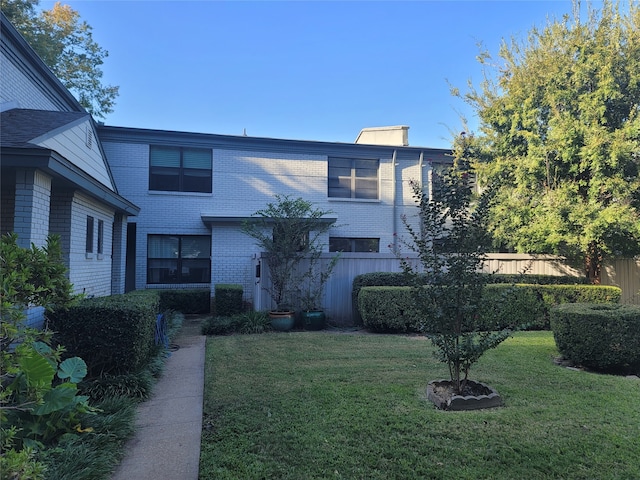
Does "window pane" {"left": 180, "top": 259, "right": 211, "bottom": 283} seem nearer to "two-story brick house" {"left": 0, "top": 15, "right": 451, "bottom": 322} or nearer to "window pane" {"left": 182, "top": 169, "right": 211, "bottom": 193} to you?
"two-story brick house" {"left": 0, "top": 15, "right": 451, "bottom": 322}

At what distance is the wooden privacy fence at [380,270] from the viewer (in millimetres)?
10125

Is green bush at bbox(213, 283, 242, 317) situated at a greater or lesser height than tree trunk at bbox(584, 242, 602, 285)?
lesser

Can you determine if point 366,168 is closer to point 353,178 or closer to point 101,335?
point 353,178

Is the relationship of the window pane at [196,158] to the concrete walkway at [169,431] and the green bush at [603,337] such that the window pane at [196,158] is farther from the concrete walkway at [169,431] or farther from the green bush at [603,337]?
the green bush at [603,337]

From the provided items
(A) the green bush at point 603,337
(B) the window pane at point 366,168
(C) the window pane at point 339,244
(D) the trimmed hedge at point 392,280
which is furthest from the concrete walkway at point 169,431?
(B) the window pane at point 366,168

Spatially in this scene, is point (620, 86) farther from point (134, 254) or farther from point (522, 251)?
point (134, 254)

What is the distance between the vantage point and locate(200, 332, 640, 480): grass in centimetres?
291

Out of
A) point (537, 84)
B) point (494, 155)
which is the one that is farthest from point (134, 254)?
point (537, 84)

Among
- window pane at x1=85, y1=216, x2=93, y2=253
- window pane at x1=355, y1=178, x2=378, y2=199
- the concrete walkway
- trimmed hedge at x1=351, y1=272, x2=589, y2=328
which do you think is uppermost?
window pane at x1=355, y1=178, x2=378, y2=199

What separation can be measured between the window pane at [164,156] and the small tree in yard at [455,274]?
1107 centimetres

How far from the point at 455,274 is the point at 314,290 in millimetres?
6089

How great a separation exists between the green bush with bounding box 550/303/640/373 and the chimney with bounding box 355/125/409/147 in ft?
37.3

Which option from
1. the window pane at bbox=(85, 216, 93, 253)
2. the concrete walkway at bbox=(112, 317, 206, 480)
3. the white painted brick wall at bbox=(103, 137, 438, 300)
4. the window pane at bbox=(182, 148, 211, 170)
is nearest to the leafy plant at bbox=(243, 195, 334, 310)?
the white painted brick wall at bbox=(103, 137, 438, 300)

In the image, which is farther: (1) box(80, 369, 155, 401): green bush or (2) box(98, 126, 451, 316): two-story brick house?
(2) box(98, 126, 451, 316): two-story brick house
